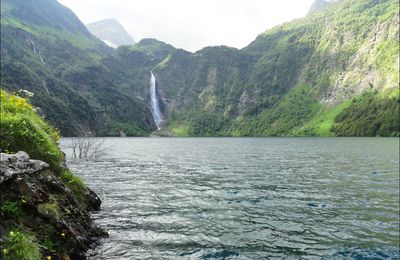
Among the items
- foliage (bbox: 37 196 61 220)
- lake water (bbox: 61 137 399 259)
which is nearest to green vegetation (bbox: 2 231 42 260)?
foliage (bbox: 37 196 61 220)

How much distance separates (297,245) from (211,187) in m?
16.7

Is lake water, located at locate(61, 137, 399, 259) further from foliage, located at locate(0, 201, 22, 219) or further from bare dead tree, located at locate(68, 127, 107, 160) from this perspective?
bare dead tree, located at locate(68, 127, 107, 160)

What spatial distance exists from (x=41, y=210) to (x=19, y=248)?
121 inches

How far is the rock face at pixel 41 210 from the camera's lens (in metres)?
11.3

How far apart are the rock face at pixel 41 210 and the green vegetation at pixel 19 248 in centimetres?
29

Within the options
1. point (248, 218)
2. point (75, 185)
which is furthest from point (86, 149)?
point (248, 218)

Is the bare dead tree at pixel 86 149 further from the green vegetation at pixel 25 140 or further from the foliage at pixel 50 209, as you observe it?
the foliage at pixel 50 209

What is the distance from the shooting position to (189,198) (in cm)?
2730

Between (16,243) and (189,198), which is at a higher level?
(16,243)

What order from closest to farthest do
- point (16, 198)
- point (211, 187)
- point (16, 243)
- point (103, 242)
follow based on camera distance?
point (16, 243), point (16, 198), point (103, 242), point (211, 187)

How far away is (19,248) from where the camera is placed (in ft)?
31.3

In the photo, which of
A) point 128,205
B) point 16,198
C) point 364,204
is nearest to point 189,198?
point 128,205

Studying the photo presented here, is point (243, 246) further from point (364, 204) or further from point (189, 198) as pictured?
point (364, 204)

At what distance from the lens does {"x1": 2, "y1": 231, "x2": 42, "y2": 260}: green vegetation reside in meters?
9.19
